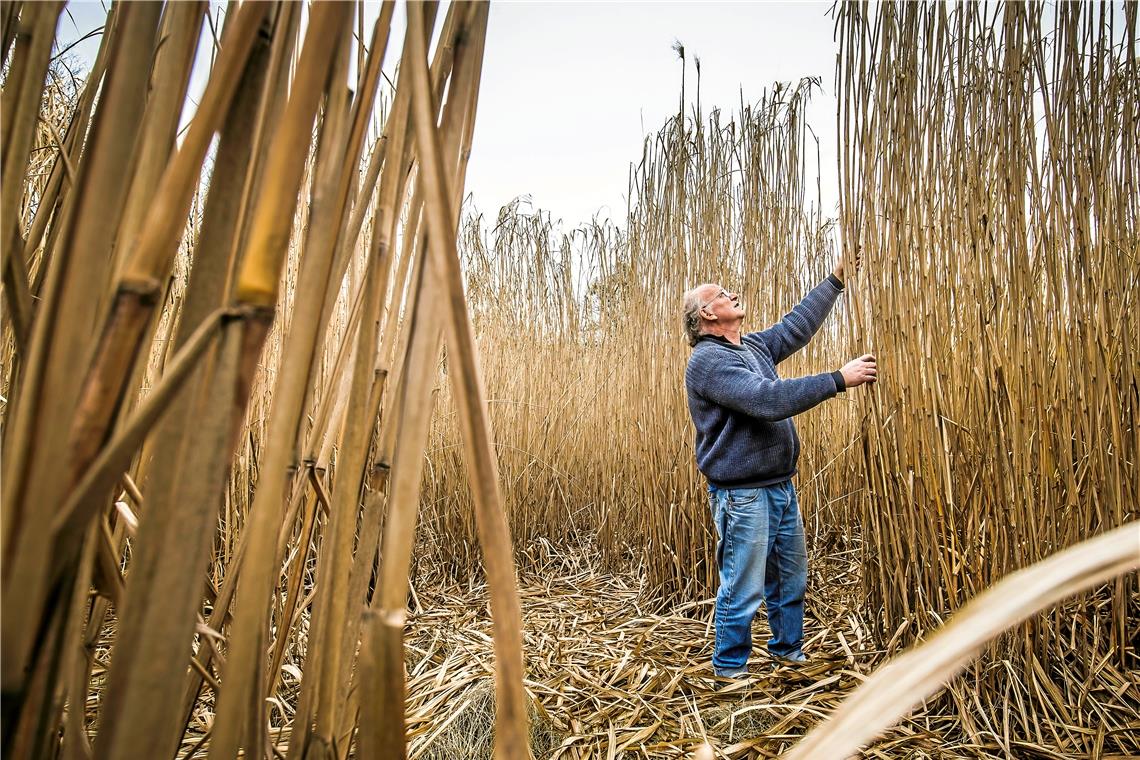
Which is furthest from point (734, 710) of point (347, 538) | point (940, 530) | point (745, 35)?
point (745, 35)

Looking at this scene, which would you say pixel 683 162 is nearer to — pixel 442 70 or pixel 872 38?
pixel 872 38

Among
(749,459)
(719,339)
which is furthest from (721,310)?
(749,459)

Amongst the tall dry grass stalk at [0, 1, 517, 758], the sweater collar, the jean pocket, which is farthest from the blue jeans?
the tall dry grass stalk at [0, 1, 517, 758]

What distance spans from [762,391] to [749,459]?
23 centimetres

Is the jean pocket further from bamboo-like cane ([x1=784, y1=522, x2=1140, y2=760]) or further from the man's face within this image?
bamboo-like cane ([x1=784, y1=522, x2=1140, y2=760])

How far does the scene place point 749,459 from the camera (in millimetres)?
1829

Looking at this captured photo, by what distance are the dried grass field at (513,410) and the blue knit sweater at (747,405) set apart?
0.68 feet

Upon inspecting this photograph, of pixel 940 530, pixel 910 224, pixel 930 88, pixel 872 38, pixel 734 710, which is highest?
pixel 872 38

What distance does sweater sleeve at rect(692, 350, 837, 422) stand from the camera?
168 centimetres

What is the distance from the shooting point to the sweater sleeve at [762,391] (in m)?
1.68

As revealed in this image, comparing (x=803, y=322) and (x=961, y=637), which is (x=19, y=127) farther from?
(x=803, y=322)

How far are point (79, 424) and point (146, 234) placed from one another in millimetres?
76

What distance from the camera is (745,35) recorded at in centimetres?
223

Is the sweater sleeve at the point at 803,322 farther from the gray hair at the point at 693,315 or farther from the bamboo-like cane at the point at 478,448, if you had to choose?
the bamboo-like cane at the point at 478,448
